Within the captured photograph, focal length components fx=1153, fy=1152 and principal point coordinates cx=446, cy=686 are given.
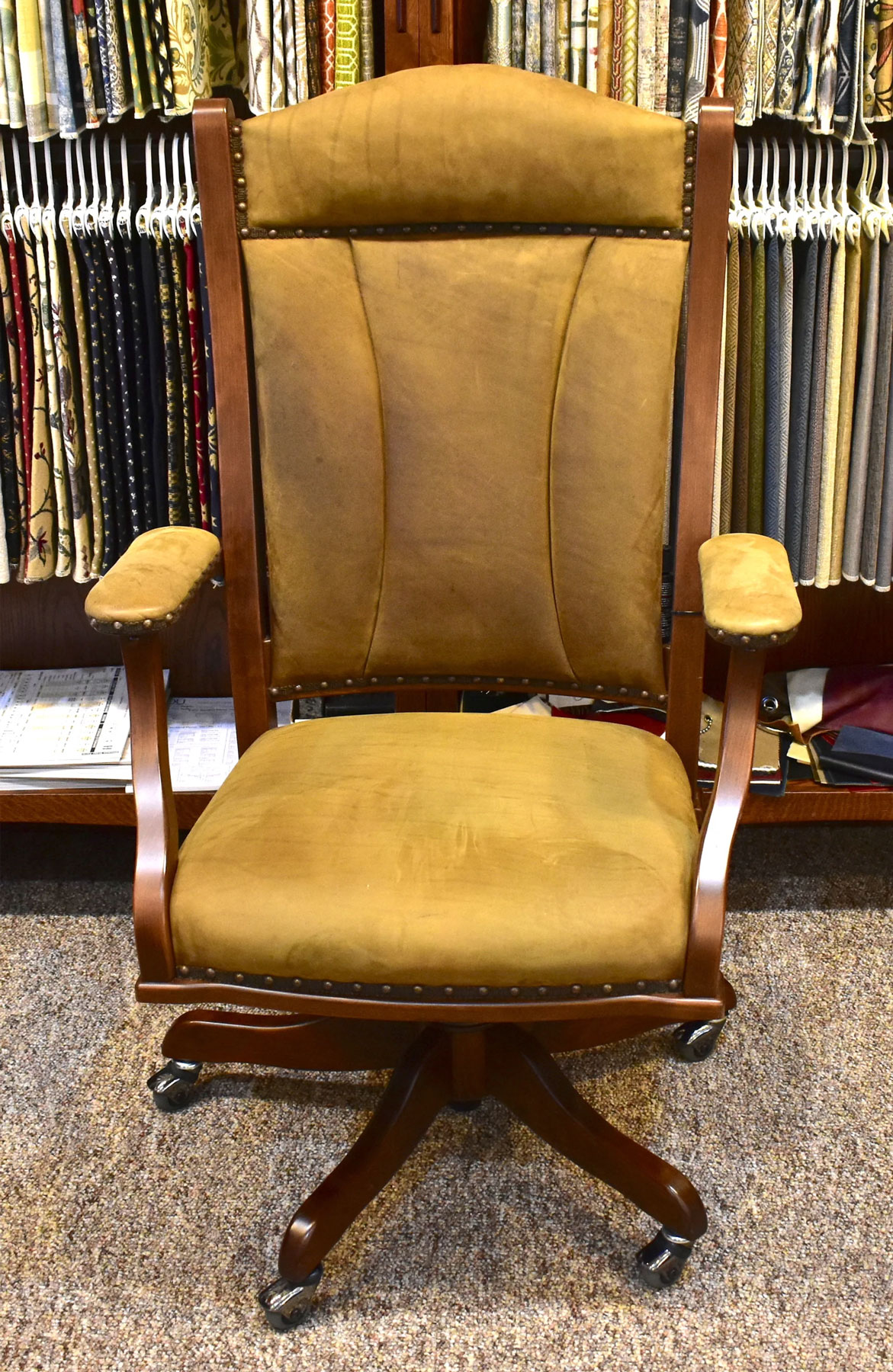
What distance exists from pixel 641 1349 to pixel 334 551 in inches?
34.4

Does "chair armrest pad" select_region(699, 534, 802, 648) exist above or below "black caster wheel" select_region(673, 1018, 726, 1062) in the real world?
→ above

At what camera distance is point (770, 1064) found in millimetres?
1483

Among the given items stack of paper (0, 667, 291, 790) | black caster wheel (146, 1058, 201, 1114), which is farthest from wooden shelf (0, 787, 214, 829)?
black caster wheel (146, 1058, 201, 1114)

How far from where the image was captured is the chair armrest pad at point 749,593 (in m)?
0.92

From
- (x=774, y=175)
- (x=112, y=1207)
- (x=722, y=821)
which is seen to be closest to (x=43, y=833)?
(x=112, y=1207)

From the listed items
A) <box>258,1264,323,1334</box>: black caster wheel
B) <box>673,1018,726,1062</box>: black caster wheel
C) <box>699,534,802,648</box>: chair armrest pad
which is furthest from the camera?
<box>673,1018,726,1062</box>: black caster wheel

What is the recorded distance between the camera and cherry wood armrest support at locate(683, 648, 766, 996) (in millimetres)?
965

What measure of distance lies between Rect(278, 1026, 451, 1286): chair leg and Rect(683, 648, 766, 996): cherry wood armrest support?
0.38 m

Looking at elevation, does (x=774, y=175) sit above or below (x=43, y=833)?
above

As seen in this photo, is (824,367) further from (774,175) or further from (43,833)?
(43,833)

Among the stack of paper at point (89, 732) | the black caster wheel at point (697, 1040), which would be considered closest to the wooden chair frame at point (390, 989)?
the black caster wheel at point (697, 1040)

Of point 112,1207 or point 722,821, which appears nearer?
point 722,821

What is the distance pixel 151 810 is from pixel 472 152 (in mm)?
725

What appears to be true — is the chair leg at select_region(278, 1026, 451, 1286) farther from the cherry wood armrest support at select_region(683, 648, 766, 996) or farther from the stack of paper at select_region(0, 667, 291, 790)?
the stack of paper at select_region(0, 667, 291, 790)
